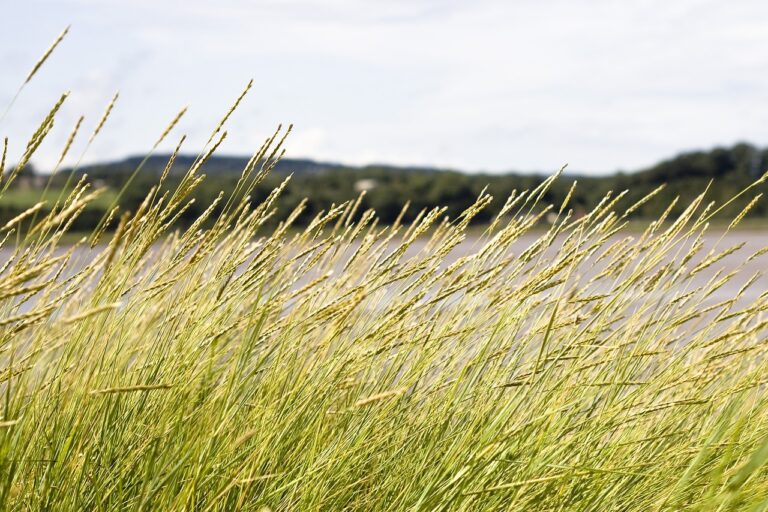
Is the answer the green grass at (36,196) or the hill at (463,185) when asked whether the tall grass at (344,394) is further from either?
the hill at (463,185)

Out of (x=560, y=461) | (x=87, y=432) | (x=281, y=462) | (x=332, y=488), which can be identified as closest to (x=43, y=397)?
(x=87, y=432)

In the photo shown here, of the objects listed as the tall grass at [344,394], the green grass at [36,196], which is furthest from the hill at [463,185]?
the tall grass at [344,394]

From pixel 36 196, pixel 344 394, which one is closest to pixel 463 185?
pixel 36 196

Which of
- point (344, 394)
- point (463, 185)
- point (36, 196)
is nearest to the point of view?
point (344, 394)

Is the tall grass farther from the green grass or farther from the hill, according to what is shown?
the hill

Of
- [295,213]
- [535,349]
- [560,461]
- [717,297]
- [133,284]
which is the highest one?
[295,213]

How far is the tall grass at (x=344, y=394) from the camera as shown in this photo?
177 centimetres

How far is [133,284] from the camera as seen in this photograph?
7.62 feet

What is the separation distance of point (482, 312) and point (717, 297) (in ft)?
41.8

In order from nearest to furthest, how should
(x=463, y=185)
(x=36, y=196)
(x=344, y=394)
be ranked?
(x=344, y=394), (x=36, y=196), (x=463, y=185)

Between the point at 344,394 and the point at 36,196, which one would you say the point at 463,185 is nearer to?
the point at 36,196

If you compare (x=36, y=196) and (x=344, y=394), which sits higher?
(x=36, y=196)

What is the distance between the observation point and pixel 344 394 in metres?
2.56

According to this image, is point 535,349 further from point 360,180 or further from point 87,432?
point 360,180
